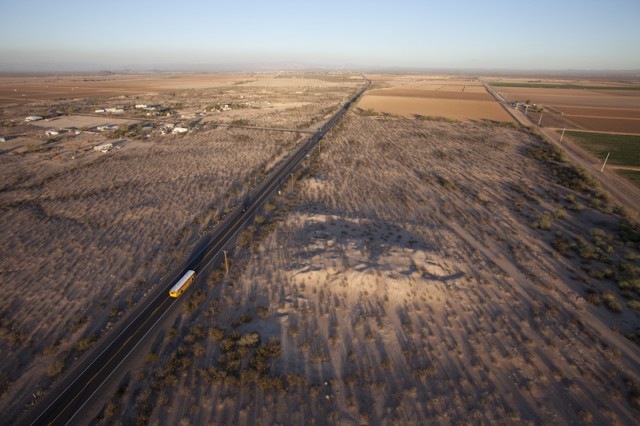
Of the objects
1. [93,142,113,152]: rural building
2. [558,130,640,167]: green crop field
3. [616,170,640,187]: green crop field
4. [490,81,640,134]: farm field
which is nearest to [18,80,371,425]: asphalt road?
[93,142,113,152]: rural building

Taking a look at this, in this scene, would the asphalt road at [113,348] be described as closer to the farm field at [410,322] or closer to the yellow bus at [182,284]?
the yellow bus at [182,284]

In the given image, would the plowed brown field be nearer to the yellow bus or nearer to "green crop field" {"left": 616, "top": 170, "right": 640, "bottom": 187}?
"green crop field" {"left": 616, "top": 170, "right": 640, "bottom": 187}

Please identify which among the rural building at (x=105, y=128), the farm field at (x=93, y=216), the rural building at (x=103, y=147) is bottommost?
the farm field at (x=93, y=216)

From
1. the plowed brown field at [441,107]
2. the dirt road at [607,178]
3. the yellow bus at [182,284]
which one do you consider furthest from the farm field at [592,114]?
the yellow bus at [182,284]

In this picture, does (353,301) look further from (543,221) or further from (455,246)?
(543,221)

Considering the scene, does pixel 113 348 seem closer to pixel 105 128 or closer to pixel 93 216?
pixel 93 216

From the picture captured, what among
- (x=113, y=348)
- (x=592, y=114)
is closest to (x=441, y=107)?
(x=592, y=114)
